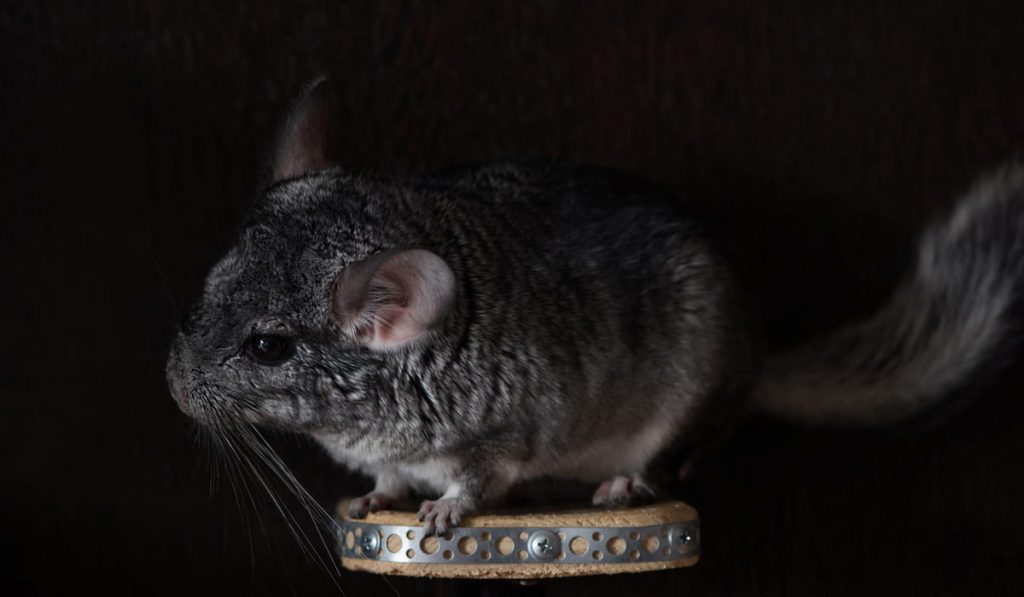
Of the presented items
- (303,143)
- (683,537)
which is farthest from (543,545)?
(303,143)

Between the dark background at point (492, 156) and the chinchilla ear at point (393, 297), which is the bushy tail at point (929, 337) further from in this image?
the chinchilla ear at point (393, 297)

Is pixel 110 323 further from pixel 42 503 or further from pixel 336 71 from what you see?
pixel 336 71

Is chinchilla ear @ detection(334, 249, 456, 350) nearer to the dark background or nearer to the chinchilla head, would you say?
the chinchilla head

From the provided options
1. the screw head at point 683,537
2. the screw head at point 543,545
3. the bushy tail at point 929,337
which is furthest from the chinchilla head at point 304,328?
the bushy tail at point 929,337

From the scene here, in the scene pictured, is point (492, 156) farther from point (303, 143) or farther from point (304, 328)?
point (304, 328)

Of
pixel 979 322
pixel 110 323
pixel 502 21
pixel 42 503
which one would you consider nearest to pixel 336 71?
pixel 502 21
